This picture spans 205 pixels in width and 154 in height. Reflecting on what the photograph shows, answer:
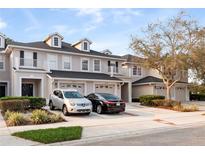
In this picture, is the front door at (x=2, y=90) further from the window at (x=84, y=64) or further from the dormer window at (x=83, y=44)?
the dormer window at (x=83, y=44)

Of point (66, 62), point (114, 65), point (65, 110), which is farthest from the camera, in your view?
point (114, 65)

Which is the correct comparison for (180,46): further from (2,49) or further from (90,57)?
(2,49)

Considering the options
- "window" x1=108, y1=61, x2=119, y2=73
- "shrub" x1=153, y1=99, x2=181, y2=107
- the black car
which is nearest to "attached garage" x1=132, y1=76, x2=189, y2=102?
"window" x1=108, y1=61, x2=119, y2=73

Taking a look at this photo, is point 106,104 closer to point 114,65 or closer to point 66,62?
point 66,62

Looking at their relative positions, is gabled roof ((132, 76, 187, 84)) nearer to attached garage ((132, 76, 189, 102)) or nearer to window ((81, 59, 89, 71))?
attached garage ((132, 76, 189, 102))

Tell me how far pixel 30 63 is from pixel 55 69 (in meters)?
2.98

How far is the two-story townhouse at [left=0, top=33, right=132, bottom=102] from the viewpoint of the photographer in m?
28.0

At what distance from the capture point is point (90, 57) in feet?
109

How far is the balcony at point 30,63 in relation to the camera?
27.3 meters

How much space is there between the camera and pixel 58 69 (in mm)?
30984

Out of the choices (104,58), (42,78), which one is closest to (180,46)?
(104,58)

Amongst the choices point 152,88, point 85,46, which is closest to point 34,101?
point 85,46

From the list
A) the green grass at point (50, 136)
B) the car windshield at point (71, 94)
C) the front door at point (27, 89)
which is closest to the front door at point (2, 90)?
the front door at point (27, 89)
